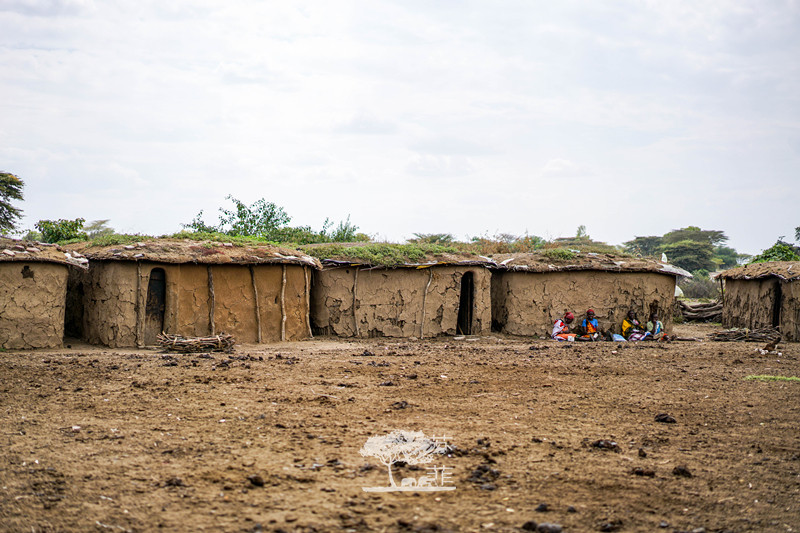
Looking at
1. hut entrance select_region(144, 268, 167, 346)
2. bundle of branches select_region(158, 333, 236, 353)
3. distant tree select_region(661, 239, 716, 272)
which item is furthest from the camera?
distant tree select_region(661, 239, 716, 272)

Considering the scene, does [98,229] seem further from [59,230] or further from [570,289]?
[570,289]

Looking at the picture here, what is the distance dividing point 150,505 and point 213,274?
894 cm

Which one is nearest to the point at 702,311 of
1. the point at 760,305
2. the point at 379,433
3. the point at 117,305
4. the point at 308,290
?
the point at 760,305

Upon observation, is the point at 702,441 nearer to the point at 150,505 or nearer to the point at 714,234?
the point at 150,505

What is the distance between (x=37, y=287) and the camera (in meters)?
11.2

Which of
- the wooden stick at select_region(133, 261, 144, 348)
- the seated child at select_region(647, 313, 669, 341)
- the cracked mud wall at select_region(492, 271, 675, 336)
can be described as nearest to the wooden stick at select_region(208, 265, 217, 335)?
the wooden stick at select_region(133, 261, 144, 348)

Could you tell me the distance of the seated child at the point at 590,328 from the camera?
14.9 m

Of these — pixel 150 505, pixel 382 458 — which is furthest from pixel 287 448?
pixel 150 505

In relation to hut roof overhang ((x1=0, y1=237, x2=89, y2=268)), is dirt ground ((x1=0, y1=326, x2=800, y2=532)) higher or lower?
lower

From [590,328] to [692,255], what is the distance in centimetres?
2601

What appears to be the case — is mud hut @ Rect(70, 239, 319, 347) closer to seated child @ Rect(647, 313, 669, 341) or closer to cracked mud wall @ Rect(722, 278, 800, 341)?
seated child @ Rect(647, 313, 669, 341)

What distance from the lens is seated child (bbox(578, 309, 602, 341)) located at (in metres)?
14.9

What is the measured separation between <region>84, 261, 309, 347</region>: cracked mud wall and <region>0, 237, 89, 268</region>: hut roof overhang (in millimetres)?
654

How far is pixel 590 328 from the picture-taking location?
14969 mm
